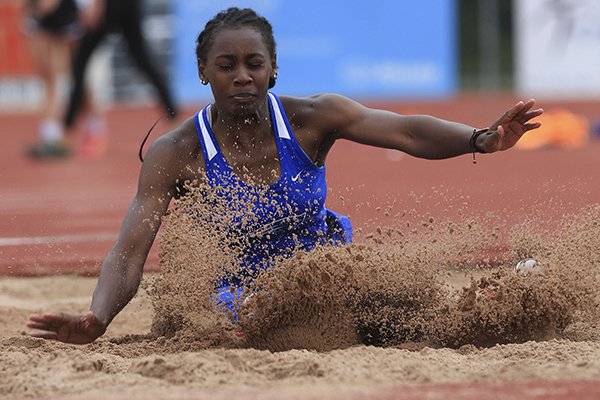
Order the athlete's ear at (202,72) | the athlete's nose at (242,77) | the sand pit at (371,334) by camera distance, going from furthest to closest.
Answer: the athlete's ear at (202,72), the athlete's nose at (242,77), the sand pit at (371,334)

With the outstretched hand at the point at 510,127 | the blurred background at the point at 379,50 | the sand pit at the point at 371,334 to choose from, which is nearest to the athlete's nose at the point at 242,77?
the sand pit at the point at 371,334

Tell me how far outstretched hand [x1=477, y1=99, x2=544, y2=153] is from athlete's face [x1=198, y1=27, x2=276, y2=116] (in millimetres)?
822

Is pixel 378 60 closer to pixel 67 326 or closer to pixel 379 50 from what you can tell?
pixel 379 50

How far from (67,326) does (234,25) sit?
3.99 feet

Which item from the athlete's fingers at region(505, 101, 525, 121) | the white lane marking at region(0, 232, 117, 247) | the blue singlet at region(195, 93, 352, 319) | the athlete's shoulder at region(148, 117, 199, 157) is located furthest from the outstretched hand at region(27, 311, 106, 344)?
the white lane marking at region(0, 232, 117, 247)

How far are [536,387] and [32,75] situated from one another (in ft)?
50.1

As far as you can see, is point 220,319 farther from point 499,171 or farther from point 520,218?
point 499,171

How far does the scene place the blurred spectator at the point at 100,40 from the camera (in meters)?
12.5

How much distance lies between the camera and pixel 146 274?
5535 millimetres

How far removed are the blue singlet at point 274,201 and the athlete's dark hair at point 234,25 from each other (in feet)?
0.81

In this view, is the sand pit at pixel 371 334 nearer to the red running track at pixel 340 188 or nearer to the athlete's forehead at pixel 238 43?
the red running track at pixel 340 188

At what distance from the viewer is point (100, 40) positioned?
→ 12.9 metres

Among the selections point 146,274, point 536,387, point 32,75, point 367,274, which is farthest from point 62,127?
point 536,387

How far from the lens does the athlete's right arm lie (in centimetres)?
373
